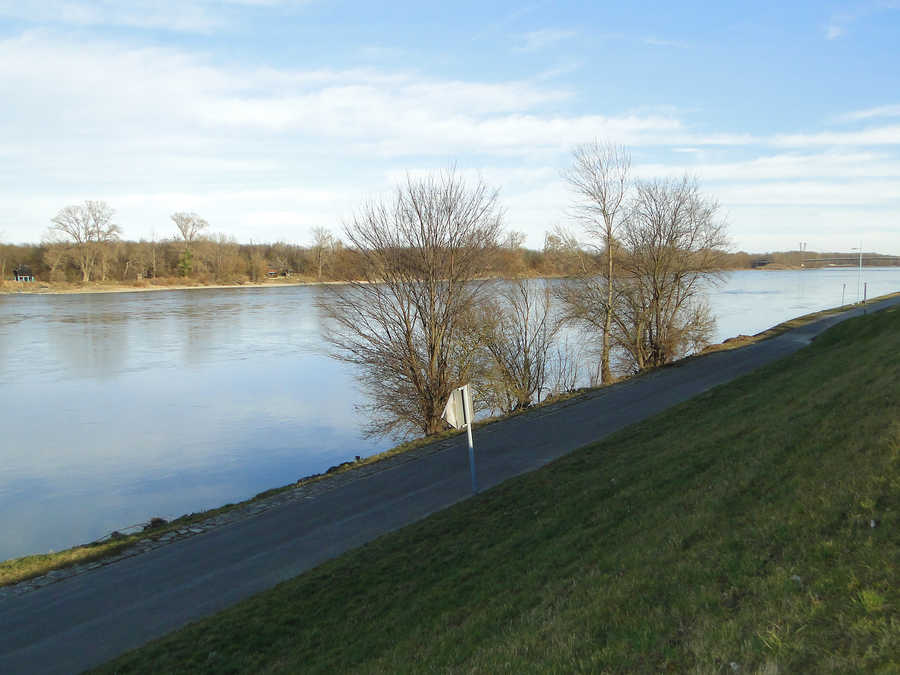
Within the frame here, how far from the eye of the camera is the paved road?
25.5ft

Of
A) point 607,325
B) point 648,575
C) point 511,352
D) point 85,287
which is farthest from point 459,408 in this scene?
A: point 85,287

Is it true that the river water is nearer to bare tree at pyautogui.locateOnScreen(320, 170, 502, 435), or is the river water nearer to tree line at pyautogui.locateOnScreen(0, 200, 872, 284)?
bare tree at pyautogui.locateOnScreen(320, 170, 502, 435)

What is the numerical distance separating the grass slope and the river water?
8781mm

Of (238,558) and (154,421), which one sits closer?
(238,558)

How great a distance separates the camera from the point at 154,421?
23078 millimetres

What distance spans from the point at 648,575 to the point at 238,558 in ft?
23.3

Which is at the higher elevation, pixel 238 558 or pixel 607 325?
pixel 607 325

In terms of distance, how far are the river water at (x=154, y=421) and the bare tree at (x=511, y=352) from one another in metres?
5.60

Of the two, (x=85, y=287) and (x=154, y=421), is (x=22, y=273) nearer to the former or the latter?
(x=85, y=287)

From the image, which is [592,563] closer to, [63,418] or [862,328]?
[862,328]

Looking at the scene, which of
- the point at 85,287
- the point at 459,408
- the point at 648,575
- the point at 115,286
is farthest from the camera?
the point at 115,286

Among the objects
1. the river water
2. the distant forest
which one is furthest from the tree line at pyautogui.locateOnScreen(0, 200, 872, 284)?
the river water

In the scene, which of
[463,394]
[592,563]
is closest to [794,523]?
[592,563]

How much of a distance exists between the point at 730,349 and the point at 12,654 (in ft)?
89.6
